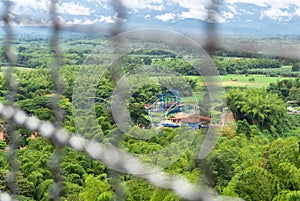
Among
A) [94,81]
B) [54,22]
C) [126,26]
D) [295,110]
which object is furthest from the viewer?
[295,110]

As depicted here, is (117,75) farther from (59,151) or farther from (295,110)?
(295,110)

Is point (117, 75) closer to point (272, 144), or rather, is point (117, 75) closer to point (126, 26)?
point (126, 26)

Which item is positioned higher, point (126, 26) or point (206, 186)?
point (126, 26)

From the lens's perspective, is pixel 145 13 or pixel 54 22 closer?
pixel 54 22

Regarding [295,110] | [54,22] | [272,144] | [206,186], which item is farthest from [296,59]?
[295,110]

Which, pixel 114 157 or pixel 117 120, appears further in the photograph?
pixel 117 120

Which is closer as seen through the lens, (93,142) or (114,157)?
(114,157)

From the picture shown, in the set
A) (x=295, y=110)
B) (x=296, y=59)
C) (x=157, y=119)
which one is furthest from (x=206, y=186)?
(x=295, y=110)

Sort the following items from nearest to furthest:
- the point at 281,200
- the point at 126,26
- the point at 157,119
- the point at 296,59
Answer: the point at 296,59, the point at 126,26, the point at 157,119, the point at 281,200

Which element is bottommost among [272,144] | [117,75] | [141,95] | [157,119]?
[272,144]
